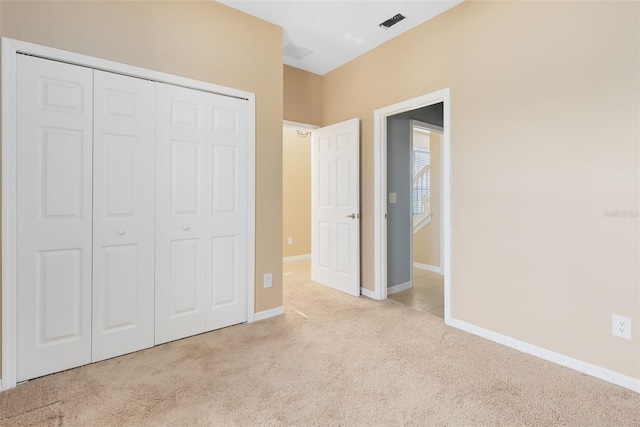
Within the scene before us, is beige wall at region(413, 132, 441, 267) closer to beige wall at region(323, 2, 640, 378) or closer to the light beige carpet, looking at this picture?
beige wall at region(323, 2, 640, 378)

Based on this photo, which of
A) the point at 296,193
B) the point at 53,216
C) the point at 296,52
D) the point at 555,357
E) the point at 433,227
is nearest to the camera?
the point at 53,216

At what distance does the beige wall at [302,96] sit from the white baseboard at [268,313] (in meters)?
2.17

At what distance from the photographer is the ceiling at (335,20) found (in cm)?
271

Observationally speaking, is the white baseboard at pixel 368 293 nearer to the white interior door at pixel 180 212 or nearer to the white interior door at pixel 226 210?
the white interior door at pixel 226 210

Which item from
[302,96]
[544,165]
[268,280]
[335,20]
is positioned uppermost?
[335,20]

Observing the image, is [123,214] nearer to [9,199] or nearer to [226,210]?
[9,199]

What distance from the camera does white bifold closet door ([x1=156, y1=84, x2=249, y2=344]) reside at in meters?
2.45

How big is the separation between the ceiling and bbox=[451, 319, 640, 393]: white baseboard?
A: 2.68m

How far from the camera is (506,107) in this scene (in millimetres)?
2428

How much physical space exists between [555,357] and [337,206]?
2.41 metres

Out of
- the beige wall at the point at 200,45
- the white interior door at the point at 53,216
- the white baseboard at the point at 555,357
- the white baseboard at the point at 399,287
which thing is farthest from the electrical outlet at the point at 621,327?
the white interior door at the point at 53,216

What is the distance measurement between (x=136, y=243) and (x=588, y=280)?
3.01 m

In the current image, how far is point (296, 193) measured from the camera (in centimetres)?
614

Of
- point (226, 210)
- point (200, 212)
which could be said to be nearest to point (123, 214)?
point (200, 212)
